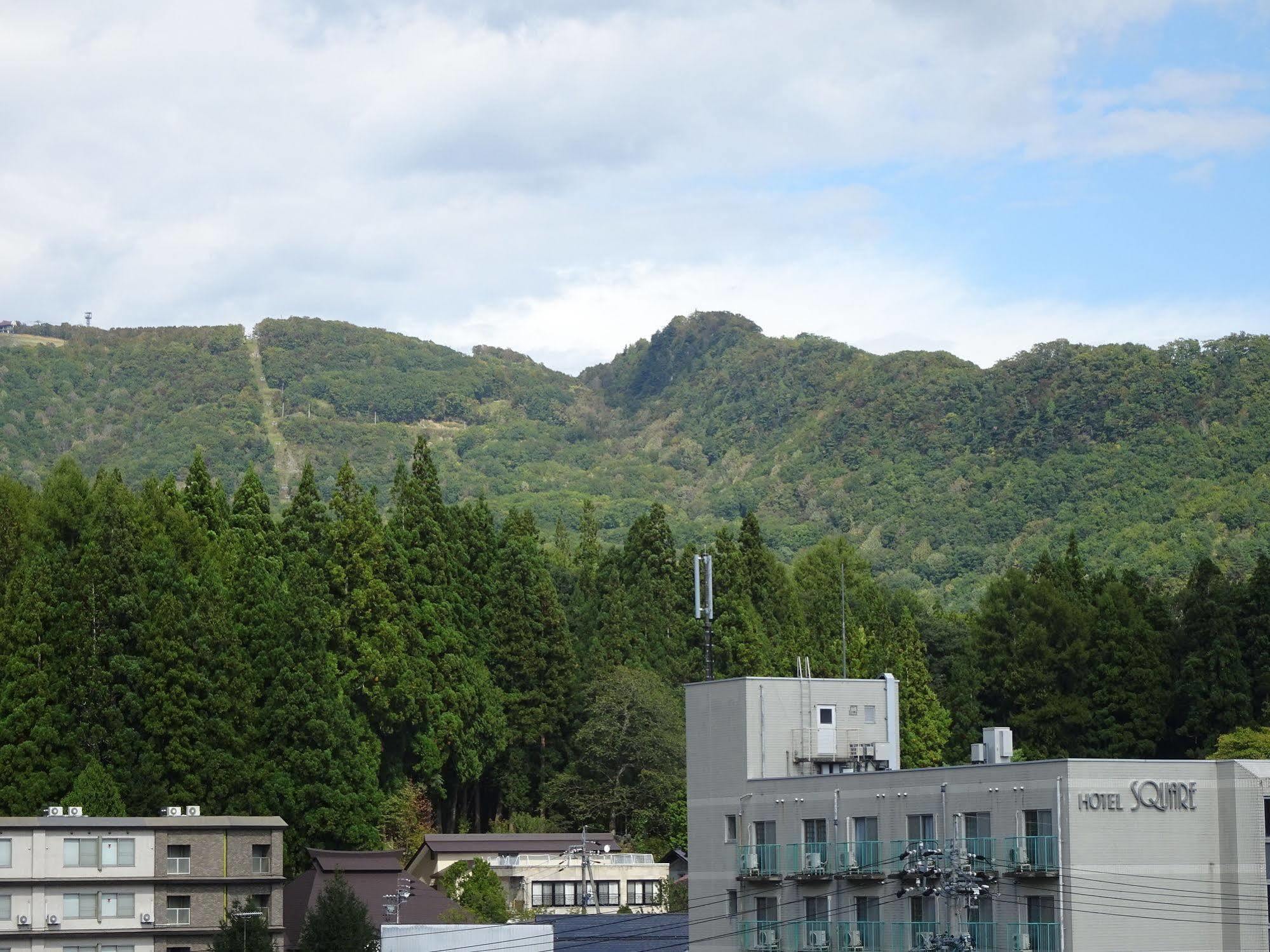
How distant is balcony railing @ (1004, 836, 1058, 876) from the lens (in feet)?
144

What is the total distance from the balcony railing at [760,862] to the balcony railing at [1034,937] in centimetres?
776

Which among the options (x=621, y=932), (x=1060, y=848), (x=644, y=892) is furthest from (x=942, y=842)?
(x=644, y=892)

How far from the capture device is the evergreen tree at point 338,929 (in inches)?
2285

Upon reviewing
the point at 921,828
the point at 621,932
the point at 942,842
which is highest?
the point at 921,828

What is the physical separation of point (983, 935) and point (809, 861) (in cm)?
585

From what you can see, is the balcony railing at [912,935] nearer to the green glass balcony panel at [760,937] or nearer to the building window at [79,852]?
the green glass balcony panel at [760,937]

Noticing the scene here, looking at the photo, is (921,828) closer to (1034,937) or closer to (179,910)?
(1034,937)

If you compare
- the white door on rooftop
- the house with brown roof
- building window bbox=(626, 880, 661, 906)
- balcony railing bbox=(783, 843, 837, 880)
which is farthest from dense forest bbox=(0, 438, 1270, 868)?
balcony railing bbox=(783, 843, 837, 880)

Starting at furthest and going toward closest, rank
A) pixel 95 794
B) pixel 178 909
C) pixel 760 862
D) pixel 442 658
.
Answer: pixel 442 658
pixel 95 794
pixel 178 909
pixel 760 862

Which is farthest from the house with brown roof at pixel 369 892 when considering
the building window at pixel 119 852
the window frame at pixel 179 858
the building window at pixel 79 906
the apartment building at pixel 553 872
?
the building window at pixel 79 906

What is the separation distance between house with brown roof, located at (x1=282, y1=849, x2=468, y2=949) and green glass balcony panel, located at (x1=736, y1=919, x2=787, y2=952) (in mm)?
15226

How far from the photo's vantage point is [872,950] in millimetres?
48125

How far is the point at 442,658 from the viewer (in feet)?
269

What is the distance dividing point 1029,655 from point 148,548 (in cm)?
4006
